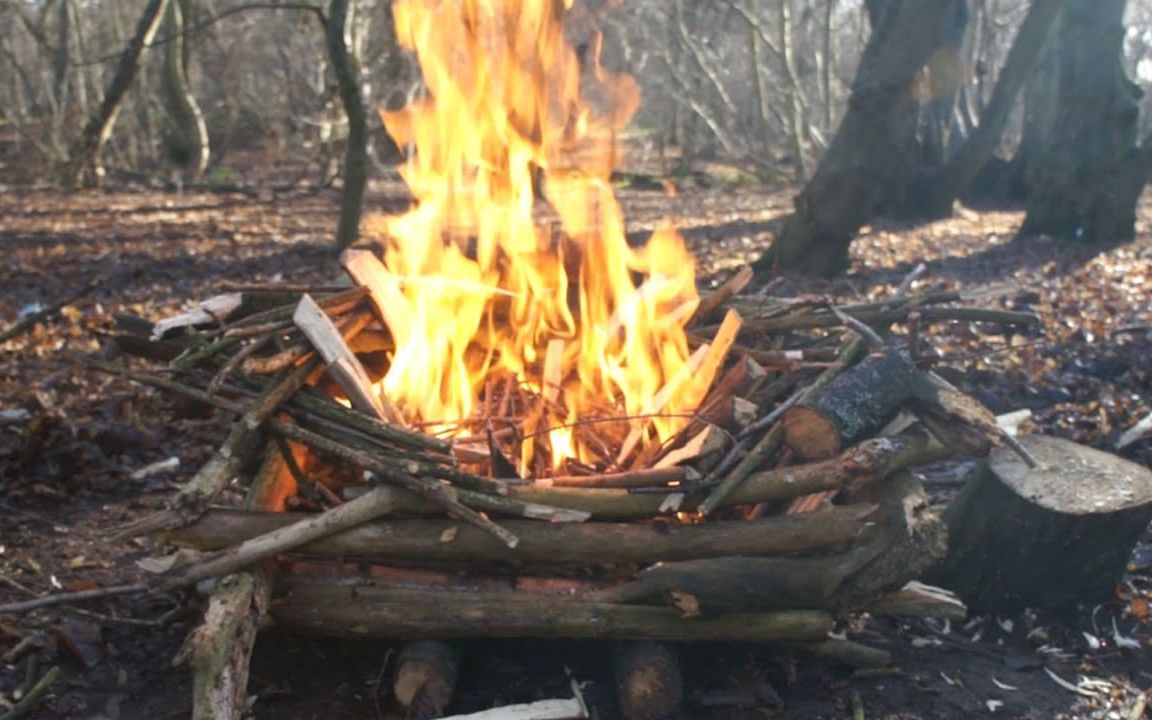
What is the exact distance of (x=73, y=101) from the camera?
1888 cm

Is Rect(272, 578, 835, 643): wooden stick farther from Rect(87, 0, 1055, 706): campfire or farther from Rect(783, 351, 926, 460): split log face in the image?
Rect(783, 351, 926, 460): split log face

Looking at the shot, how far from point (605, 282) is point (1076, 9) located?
10.2m

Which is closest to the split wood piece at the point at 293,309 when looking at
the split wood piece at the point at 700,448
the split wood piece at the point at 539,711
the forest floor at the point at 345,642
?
the forest floor at the point at 345,642

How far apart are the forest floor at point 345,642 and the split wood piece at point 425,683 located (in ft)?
0.35

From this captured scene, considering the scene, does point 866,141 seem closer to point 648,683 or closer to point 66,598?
point 648,683

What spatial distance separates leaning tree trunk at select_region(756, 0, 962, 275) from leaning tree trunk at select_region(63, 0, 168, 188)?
5951 millimetres

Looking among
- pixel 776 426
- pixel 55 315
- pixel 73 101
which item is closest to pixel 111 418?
pixel 55 315

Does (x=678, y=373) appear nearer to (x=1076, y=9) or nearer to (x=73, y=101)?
(x=1076, y=9)

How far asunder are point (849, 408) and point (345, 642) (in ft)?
6.74

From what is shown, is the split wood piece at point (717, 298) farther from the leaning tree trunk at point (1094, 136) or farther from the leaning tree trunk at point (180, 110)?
the leaning tree trunk at point (180, 110)

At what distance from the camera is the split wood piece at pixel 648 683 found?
3.70 metres

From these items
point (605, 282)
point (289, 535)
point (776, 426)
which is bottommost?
point (289, 535)

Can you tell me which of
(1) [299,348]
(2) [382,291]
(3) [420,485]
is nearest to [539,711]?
(3) [420,485]

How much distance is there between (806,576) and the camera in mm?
3846
